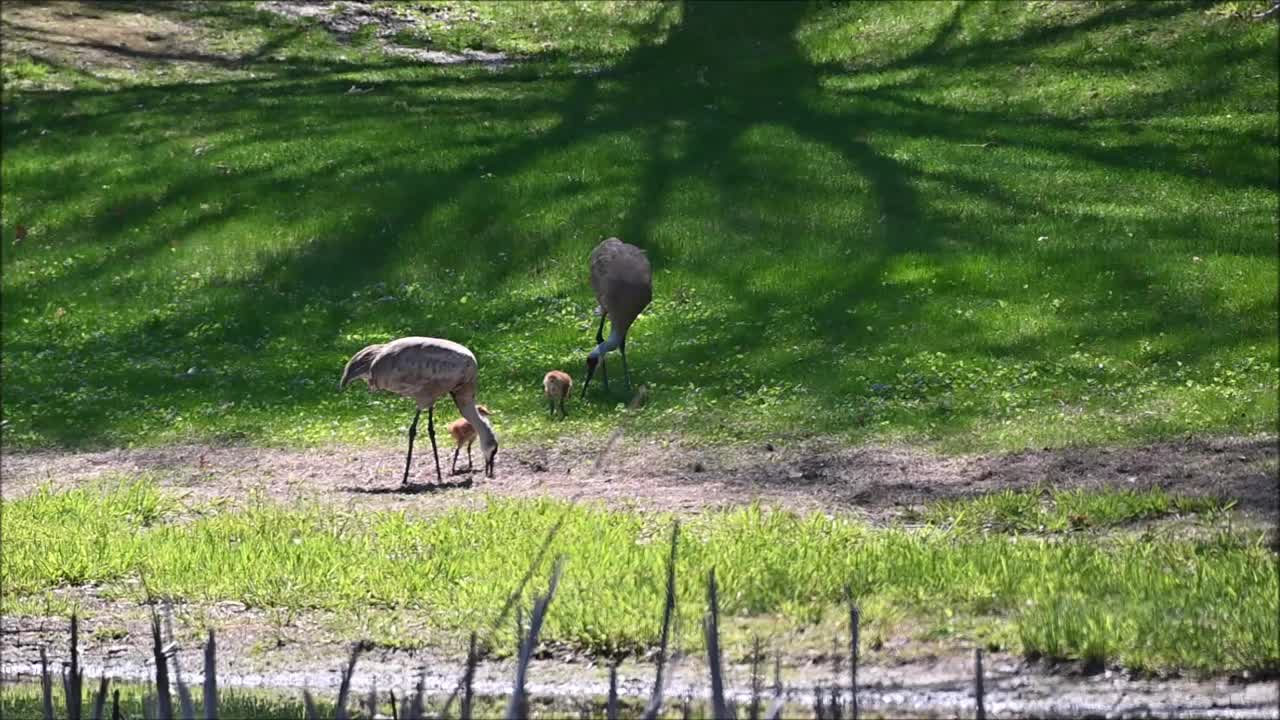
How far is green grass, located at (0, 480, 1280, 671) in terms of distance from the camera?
793cm

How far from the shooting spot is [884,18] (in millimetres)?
26312

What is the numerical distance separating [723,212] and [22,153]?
32.2 feet

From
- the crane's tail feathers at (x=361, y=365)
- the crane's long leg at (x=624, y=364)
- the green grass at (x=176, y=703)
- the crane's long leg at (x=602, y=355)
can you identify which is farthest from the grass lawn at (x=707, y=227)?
the crane's tail feathers at (x=361, y=365)

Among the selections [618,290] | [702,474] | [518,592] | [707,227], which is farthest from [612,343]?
[518,592]

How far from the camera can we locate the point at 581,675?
8.22 meters

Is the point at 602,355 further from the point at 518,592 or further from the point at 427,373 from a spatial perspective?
the point at 518,592

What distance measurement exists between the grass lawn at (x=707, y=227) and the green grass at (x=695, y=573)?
54 centimetres

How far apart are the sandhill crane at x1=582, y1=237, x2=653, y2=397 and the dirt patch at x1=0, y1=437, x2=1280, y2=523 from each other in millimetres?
1497

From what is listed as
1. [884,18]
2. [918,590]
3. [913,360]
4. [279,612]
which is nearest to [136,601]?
[279,612]

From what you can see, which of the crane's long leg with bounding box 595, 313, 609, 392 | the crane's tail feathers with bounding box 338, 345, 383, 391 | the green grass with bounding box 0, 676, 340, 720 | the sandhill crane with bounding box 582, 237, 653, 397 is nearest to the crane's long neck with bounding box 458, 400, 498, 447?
the crane's tail feathers with bounding box 338, 345, 383, 391

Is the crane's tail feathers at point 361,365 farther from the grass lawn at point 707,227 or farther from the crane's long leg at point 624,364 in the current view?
the crane's long leg at point 624,364

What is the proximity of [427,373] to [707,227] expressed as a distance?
255 inches

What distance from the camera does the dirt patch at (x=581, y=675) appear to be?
7.24m

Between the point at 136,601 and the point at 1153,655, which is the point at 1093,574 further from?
the point at 136,601
